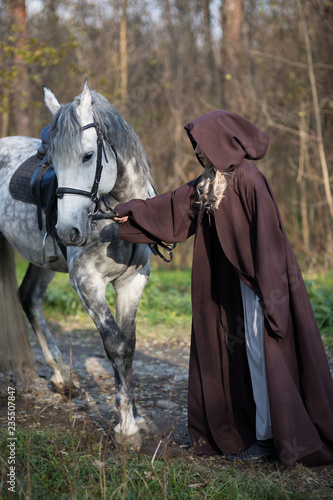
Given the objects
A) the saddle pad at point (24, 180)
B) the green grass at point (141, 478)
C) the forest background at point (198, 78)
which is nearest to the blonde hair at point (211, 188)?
the green grass at point (141, 478)

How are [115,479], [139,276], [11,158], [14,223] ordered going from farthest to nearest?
[11,158], [14,223], [139,276], [115,479]

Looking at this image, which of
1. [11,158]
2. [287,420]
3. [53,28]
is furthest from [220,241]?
[53,28]

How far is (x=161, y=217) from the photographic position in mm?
3193

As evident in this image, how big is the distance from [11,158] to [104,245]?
1691 mm

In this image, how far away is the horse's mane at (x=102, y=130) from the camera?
9.66 ft

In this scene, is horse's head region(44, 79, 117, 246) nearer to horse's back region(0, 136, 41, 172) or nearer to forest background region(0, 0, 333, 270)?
horse's back region(0, 136, 41, 172)

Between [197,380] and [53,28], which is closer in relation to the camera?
[197,380]

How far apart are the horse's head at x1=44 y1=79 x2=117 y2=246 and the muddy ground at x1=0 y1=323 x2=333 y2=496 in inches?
31.8

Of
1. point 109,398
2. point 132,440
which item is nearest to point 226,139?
point 132,440

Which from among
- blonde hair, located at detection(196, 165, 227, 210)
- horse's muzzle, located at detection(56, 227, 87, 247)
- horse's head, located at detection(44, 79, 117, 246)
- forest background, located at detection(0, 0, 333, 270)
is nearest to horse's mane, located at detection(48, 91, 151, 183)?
horse's head, located at detection(44, 79, 117, 246)

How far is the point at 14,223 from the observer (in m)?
4.22

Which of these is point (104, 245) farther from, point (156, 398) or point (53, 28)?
point (53, 28)

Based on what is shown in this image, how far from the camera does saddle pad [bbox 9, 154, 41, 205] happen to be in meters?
4.03

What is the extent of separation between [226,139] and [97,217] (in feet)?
3.04
